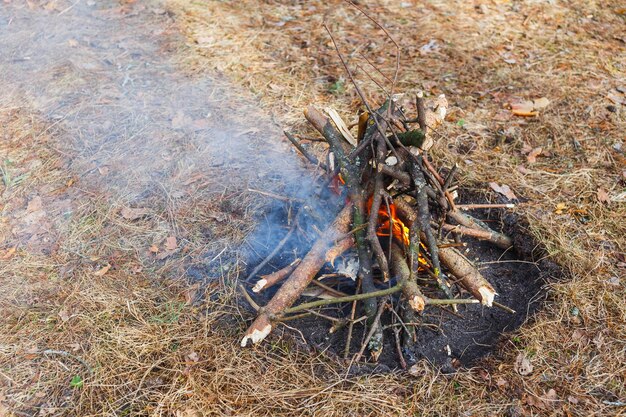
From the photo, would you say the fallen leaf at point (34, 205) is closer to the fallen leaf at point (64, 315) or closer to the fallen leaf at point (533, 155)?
the fallen leaf at point (64, 315)

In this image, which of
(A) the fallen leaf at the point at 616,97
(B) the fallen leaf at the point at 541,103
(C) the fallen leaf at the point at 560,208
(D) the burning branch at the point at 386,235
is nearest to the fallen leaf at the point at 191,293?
(D) the burning branch at the point at 386,235

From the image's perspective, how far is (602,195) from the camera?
3.66 m

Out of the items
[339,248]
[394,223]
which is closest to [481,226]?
[394,223]

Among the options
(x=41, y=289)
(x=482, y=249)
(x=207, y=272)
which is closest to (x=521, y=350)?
(x=482, y=249)

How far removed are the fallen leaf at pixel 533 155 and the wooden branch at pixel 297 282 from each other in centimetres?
192

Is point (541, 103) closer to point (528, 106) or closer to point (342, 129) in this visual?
point (528, 106)

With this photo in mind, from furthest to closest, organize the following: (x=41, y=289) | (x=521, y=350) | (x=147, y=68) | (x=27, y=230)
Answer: (x=147, y=68), (x=27, y=230), (x=41, y=289), (x=521, y=350)

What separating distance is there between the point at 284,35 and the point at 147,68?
1.47 metres

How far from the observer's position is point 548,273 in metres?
3.15

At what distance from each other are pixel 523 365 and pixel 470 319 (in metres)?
0.42

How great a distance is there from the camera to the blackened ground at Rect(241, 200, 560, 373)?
280 cm

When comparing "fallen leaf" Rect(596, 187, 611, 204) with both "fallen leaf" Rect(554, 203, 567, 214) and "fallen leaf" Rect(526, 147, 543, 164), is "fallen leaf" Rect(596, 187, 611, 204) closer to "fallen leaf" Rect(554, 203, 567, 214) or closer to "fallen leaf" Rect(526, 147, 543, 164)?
"fallen leaf" Rect(554, 203, 567, 214)

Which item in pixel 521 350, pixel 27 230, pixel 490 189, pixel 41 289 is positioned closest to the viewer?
pixel 521 350

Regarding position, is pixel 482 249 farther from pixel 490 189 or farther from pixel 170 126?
pixel 170 126
